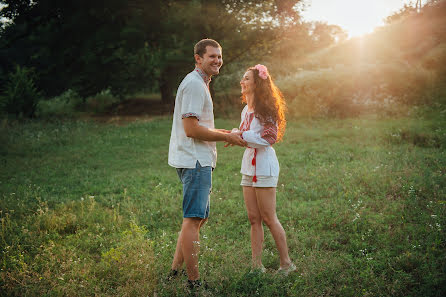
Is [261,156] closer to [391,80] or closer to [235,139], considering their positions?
[235,139]

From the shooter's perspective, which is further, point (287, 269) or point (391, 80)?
point (391, 80)

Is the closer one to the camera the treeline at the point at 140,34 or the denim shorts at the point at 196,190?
the denim shorts at the point at 196,190

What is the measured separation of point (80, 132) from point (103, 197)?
8.64 metres

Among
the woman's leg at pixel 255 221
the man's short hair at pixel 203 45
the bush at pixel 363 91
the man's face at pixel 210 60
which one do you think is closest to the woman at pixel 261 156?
the woman's leg at pixel 255 221

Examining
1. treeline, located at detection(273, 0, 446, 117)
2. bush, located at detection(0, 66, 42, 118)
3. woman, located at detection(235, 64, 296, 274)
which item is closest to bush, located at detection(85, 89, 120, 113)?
bush, located at detection(0, 66, 42, 118)

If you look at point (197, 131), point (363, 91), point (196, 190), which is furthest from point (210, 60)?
point (363, 91)

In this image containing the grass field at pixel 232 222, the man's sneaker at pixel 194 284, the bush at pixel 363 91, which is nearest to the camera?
the man's sneaker at pixel 194 284

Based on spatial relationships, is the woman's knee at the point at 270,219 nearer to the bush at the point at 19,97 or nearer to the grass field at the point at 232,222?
the grass field at the point at 232,222

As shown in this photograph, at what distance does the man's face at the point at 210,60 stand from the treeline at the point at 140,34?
15.2 m

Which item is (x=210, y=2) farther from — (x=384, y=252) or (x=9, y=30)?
(x=9, y=30)

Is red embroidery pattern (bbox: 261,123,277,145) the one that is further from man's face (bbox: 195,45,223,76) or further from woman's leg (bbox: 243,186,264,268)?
man's face (bbox: 195,45,223,76)

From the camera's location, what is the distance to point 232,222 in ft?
18.5

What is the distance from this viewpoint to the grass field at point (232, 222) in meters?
3.78

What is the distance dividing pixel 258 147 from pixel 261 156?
0.12m
